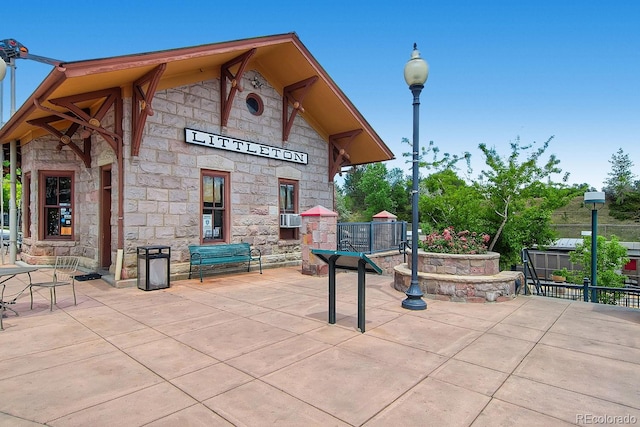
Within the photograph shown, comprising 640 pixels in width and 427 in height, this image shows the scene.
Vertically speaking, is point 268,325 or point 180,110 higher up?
point 180,110

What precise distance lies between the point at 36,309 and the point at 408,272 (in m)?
6.95

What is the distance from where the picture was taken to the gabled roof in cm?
708

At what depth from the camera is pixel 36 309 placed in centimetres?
619

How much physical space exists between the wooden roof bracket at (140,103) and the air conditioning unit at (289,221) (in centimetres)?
483

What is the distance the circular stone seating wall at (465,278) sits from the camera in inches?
276

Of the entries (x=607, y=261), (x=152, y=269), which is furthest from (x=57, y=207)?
(x=607, y=261)

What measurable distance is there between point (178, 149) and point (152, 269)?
10.3 ft

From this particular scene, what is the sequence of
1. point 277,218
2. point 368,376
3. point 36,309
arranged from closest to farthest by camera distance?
point 368,376, point 36,309, point 277,218

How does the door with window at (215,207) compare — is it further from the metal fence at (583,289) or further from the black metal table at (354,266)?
the metal fence at (583,289)

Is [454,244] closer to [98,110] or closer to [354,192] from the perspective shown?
[98,110]

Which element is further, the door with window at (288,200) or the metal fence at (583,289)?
the door with window at (288,200)

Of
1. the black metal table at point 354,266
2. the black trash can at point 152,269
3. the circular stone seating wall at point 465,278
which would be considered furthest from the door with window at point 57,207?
the circular stone seating wall at point 465,278

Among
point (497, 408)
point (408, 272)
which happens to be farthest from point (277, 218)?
point (497, 408)

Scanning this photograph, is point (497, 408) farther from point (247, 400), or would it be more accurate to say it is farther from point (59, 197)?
point (59, 197)
